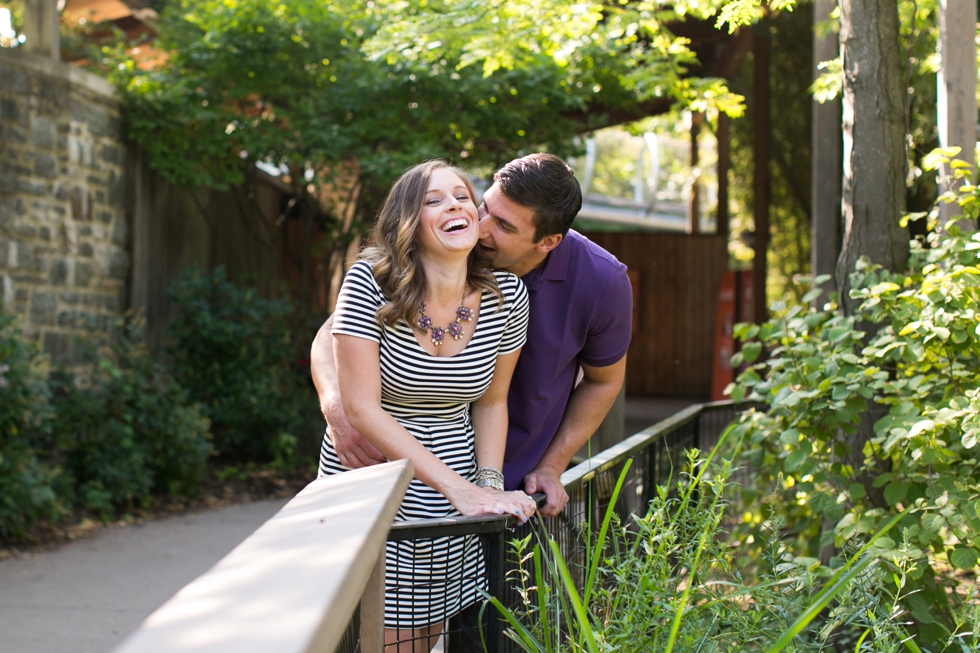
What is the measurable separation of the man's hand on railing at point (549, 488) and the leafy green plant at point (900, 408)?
51cm

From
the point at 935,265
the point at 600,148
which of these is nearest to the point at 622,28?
the point at 935,265

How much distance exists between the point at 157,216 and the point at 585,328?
553cm

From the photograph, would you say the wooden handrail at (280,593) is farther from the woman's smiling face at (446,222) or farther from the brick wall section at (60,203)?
the brick wall section at (60,203)

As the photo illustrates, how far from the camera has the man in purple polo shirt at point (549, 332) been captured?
6.69ft

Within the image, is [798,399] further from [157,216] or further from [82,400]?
[157,216]

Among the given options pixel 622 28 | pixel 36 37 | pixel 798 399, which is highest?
pixel 36 37

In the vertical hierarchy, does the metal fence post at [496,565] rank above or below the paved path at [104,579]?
above

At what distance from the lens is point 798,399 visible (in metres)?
2.76

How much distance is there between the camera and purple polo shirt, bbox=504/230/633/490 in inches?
86.7

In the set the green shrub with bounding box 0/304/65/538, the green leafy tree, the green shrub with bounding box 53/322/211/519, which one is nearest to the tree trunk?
the green leafy tree

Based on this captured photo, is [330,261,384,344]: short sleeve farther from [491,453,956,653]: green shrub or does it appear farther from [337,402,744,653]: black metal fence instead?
[491,453,956,653]: green shrub

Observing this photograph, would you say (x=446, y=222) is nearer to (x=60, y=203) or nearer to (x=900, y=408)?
(x=900, y=408)

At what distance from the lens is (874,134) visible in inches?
123

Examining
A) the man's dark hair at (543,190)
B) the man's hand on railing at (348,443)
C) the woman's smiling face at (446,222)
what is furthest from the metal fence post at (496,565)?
the man's dark hair at (543,190)
